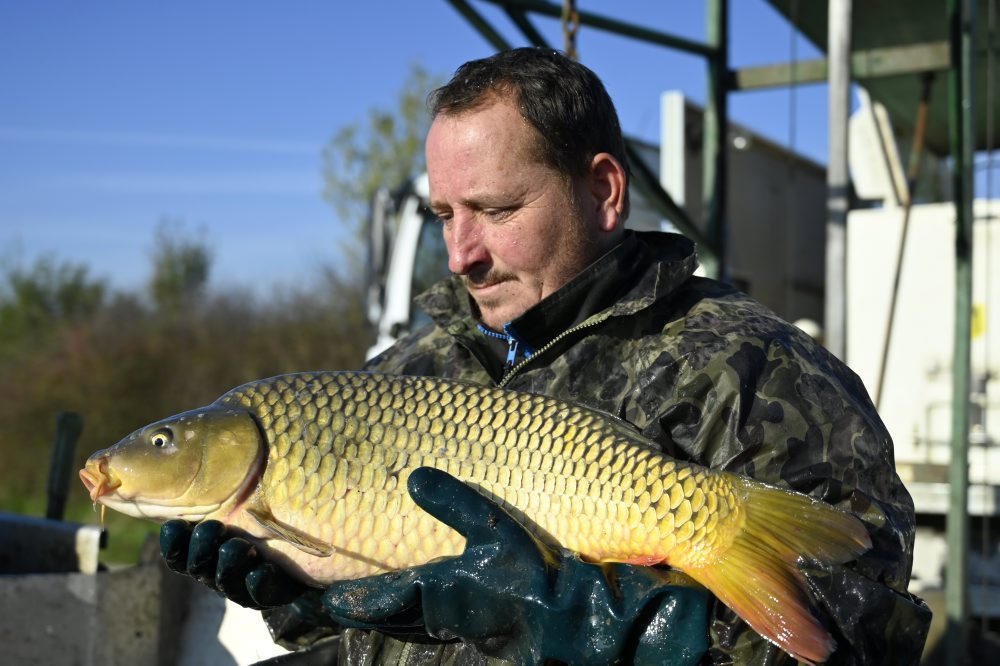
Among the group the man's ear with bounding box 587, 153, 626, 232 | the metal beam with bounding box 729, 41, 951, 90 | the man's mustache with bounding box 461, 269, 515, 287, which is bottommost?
the man's mustache with bounding box 461, 269, 515, 287

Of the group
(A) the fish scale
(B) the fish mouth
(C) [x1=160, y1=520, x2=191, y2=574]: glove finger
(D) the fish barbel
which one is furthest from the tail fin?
(B) the fish mouth

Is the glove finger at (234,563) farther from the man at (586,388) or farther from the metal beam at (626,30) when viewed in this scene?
the metal beam at (626,30)

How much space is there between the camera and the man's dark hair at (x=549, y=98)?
2.46 meters

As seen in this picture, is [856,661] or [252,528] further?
[252,528]

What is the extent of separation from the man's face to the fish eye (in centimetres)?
73

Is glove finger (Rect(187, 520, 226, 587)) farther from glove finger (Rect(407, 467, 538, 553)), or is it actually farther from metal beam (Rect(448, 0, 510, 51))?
metal beam (Rect(448, 0, 510, 51))

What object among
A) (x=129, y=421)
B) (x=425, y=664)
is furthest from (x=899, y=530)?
(x=129, y=421)

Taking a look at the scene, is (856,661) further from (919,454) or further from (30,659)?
(919,454)

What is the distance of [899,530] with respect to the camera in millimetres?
2057

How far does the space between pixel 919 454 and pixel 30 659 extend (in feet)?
15.3

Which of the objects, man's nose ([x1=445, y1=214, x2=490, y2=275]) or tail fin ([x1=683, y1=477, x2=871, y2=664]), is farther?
man's nose ([x1=445, y1=214, x2=490, y2=275])

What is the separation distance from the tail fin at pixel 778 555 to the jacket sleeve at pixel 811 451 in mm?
42

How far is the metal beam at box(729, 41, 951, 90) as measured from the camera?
4.65 meters

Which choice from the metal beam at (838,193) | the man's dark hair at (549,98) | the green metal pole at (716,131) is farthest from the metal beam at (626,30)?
the man's dark hair at (549,98)
